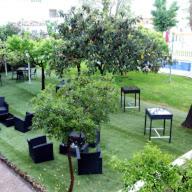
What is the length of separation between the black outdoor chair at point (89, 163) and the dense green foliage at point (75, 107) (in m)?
1.49

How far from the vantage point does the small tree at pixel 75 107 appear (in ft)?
21.4

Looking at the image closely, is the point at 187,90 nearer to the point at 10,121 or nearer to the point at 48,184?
the point at 10,121

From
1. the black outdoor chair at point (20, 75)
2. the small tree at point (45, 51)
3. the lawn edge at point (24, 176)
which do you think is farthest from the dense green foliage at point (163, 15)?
the lawn edge at point (24, 176)

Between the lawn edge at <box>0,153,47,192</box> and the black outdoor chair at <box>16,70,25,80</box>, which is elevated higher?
the black outdoor chair at <box>16,70,25,80</box>

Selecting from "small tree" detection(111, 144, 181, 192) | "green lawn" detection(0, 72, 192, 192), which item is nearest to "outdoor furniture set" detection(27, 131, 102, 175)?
"green lawn" detection(0, 72, 192, 192)

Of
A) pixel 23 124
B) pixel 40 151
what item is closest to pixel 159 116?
pixel 40 151

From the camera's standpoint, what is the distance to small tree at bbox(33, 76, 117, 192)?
6.53 metres

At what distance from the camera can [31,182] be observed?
8.06 m

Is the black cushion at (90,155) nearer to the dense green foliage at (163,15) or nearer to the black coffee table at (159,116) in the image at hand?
the black coffee table at (159,116)

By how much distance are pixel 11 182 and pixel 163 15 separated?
27.8 metres

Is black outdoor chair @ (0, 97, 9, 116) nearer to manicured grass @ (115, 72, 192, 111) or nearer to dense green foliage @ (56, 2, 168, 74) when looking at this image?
dense green foliage @ (56, 2, 168, 74)

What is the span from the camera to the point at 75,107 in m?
6.75

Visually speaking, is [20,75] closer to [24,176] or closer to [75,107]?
[24,176]

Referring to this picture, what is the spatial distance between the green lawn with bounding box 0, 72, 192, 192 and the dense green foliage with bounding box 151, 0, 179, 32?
16.7m
